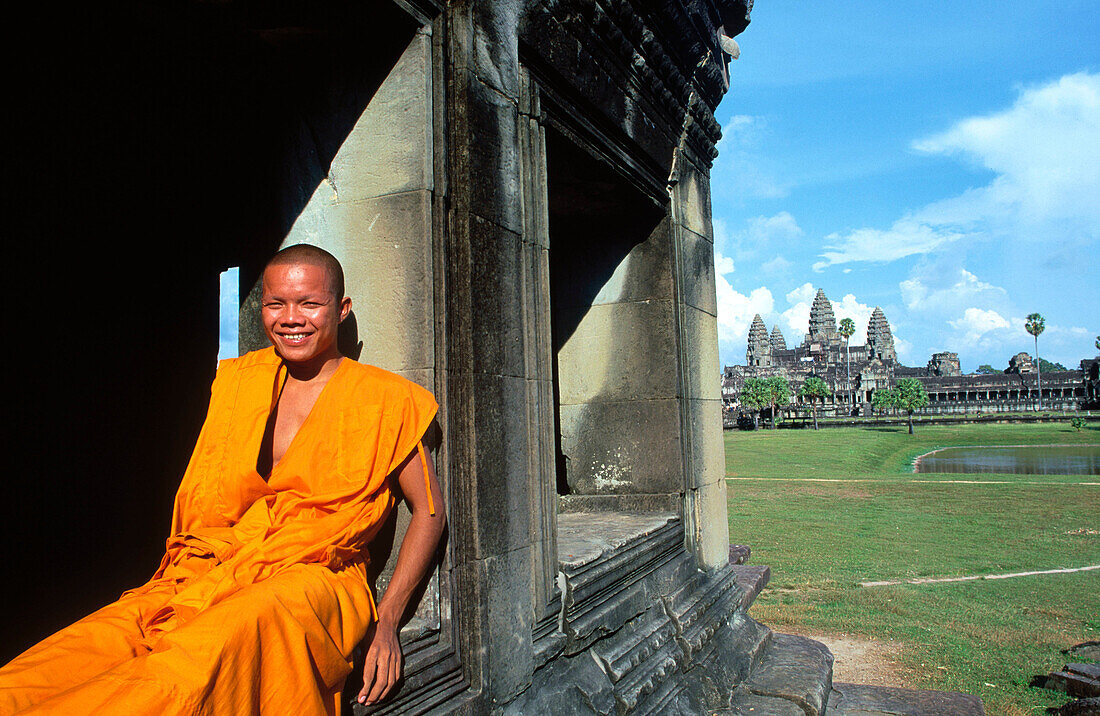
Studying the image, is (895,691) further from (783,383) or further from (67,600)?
(783,383)

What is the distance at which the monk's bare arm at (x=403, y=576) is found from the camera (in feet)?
6.43

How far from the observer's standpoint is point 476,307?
2502mm

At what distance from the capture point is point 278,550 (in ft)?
5.96

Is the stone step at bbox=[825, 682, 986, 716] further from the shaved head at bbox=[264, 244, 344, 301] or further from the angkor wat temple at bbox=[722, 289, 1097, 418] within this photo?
the angkor wat temple at bbox=[722, 289, 1097, 418]

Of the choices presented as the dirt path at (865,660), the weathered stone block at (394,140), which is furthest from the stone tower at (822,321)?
the weathered stone block at (394,140)

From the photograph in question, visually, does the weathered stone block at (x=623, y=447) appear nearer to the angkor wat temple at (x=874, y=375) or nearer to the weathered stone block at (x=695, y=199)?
the weathered stone block at (x=695, y=199)

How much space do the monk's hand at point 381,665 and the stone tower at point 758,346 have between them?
7245 cm

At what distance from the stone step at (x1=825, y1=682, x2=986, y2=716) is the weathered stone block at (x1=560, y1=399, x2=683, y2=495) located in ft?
4.80

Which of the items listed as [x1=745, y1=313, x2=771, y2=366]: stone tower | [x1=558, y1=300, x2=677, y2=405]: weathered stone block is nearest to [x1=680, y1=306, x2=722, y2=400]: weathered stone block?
[x1=558, y1=300, x2=677, y2=405]: weathered stone block

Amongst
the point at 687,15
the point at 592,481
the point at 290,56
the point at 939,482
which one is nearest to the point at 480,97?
the point at 290,56

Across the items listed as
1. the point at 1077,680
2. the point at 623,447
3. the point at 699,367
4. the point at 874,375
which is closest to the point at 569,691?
the point at 623,447

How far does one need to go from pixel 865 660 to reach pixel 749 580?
35.5 inches

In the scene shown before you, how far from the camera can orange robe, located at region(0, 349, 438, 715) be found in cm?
142

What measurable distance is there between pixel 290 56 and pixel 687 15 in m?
2.55
